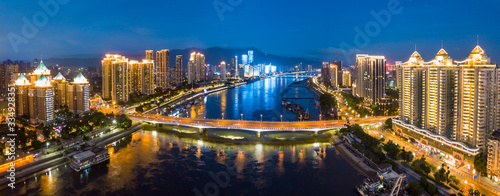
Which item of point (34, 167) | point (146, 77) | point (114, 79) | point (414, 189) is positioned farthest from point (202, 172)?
point (146, 77)

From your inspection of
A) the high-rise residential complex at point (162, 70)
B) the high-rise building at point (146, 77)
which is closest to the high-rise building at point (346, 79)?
the high-rise residential complex at point (162, 70)

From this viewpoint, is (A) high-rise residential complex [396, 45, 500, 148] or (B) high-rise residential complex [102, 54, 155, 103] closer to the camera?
(A) high-rise residential complex [396, 45, 500, 148]

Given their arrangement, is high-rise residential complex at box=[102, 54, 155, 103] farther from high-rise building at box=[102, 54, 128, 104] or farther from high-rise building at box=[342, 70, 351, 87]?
high-rise building at box=[342, 70, 351, 87]

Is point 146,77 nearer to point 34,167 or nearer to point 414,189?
point 34,167

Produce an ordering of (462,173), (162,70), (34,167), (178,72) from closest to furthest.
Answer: (462,173), (34,167), (162,70), (178,72)

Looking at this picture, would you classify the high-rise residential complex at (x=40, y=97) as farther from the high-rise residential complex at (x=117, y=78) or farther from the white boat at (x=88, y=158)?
the white boat at (x=88, y=158)

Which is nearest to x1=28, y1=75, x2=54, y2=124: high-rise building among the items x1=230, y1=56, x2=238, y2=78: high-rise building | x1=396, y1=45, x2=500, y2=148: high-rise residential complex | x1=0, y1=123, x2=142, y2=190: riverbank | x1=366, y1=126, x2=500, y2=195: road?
x1=0, y1=123, x2=142, y2=190: riverbank
